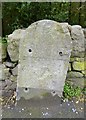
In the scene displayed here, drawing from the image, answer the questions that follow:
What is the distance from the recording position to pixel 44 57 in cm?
308

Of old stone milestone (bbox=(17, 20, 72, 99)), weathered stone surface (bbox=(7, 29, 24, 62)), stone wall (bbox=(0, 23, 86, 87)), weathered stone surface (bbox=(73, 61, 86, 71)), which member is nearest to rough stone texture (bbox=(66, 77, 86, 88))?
stone wall (bbox=(0, 23, 86, 87))

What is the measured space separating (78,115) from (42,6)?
6.01 ft

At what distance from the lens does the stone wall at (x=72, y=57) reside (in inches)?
128

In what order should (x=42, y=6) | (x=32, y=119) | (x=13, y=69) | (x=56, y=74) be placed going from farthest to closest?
1. (x=42, y=6)
2. (x=13, y=69)
3. (x=56, y=74)
4. (x=32, y=119)

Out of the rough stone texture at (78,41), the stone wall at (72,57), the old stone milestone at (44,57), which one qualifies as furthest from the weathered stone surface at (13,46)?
the rough stone texture at (78,41)

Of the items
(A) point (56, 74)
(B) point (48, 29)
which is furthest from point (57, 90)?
(B) point (48, 29)

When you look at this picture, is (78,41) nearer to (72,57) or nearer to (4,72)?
(72,57)

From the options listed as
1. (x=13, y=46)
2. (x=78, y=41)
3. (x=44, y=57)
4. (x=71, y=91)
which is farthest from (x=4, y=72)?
(x=78, y=41)

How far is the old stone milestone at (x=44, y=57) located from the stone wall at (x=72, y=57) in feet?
0.67

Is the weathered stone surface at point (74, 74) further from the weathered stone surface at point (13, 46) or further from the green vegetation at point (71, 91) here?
the weathered stone surface at point (13, 46)

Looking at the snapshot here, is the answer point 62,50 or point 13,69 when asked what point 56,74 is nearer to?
point 62,50

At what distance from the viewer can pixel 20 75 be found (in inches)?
124

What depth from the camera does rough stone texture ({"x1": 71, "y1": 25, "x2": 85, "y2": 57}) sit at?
330 cm

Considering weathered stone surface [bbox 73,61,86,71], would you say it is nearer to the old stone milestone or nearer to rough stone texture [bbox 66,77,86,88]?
rough stone texture [bbox 66,77,86,88]
